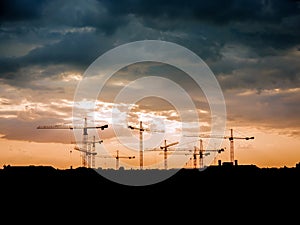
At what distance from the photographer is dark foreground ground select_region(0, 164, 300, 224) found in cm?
8150

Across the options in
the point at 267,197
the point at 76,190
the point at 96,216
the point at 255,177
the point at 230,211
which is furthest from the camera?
the point at 255,177

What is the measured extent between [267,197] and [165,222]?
3406cm

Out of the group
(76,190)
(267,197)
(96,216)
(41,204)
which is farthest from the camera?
(76,190)

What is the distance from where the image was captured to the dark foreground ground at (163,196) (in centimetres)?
8150

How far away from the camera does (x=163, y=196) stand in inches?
3932

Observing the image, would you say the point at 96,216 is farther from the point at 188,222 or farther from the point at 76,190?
the point at 76,190

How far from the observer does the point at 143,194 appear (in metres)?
102

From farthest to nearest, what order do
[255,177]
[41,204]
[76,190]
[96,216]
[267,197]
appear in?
[255,177], [76,190], [267,197], [41,204], [96,216]

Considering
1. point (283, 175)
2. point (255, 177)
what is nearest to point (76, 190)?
point (255, 177)

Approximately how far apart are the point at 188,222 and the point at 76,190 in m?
43.5

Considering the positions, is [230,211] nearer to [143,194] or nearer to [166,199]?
[166,199]

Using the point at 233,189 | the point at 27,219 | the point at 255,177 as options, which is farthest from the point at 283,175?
the point at 27,219

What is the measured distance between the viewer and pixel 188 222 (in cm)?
7256

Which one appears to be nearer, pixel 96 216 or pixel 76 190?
pixel 96 216
